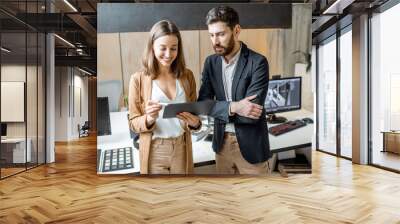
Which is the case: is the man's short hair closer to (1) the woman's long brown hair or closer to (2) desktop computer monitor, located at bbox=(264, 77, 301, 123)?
(1) the woman's long brown hair

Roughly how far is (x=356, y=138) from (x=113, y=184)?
4928mm

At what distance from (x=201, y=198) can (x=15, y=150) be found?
366cm

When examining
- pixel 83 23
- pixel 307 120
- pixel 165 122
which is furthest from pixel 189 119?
pixel 83 23

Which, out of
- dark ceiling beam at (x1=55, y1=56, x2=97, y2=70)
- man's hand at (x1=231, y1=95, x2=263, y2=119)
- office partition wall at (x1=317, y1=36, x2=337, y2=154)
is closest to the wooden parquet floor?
man's hand at (x1=231, y1=95, x2=263, y2=119)

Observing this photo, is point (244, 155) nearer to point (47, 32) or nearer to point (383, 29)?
point (383, 29)

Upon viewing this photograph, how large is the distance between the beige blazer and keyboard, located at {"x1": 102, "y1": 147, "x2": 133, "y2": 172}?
0.64 ft

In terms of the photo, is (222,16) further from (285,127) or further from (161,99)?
(285,127)

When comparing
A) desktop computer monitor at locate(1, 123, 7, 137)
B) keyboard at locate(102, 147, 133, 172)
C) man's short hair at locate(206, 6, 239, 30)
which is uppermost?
man's short hair at locate(206, 6, 239, 30)

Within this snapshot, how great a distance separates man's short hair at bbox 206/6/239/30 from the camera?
5.95m

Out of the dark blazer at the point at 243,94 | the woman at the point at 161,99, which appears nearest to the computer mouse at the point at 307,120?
the dark blazer at the point at 243,94

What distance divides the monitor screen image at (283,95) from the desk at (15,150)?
4100mm

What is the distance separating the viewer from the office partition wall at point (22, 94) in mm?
6219

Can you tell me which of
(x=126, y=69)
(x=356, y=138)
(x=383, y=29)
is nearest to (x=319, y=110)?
(x=356, y=138)

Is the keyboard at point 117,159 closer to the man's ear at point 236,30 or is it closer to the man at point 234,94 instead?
the man at point 234,94
